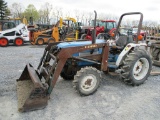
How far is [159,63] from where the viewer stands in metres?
6.57

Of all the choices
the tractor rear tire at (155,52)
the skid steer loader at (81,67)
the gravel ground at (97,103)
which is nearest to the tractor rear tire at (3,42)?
the gravel ground at (97,103)

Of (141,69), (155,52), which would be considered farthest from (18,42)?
(141,69)

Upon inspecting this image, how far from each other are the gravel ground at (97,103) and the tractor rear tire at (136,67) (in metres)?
0.21

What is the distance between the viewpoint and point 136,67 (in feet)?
15.3

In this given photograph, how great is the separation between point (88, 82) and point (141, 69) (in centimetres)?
173

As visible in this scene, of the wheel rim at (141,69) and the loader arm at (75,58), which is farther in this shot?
the wheel rim at (141,69)

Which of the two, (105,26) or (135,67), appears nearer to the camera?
(135,67)

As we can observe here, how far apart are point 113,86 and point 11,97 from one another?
248cm

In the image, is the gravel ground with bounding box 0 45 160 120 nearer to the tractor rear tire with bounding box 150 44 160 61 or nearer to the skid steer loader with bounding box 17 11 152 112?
the skid steer loader with bounding box 17 11 152 112

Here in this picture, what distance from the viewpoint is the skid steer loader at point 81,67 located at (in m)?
3.56

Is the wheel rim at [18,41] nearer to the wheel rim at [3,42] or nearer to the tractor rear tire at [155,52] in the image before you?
the wheel rim at [3,42]

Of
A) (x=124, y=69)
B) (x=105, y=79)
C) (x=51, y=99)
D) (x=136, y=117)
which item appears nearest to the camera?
(x=136, y=117)

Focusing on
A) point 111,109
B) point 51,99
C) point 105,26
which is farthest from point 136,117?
point 105,26

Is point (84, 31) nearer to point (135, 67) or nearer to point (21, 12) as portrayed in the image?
point (135, 67)
